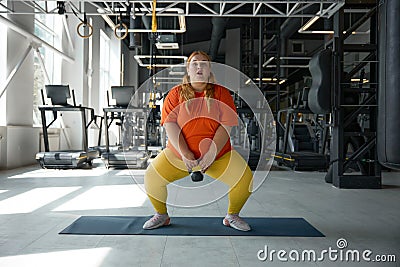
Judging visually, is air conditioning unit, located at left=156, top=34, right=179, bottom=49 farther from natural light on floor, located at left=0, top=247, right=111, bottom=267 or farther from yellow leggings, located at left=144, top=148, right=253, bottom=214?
natural light on floor, located at left=0, top=247, right=111, bottom=267

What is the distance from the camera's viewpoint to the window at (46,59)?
8203 mm

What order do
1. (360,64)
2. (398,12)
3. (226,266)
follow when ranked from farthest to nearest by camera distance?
1. (360,64)
2. (226,266)
3. (398,12)

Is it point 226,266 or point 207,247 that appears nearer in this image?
point 226,266

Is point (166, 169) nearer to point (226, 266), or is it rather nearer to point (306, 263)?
point (226, 266)

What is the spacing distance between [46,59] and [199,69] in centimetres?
714

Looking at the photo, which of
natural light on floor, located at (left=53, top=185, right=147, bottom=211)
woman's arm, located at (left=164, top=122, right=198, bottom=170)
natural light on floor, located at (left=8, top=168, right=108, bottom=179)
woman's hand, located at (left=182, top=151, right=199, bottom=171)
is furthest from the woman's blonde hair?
natural light on floor, located at (left=8, top=168, right=108, bottom=179)

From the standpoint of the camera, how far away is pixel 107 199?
153 inches

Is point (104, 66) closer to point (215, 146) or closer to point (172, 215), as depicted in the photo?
point (172, 215)

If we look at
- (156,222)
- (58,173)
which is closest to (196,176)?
(156,222)

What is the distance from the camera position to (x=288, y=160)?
6789mm

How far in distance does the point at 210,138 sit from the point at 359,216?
4.84ft

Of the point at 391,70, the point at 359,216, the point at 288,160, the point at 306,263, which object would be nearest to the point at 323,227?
the point at 359,216

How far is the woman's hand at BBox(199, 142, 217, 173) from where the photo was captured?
8.20 ft

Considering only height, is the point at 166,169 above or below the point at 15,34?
below
